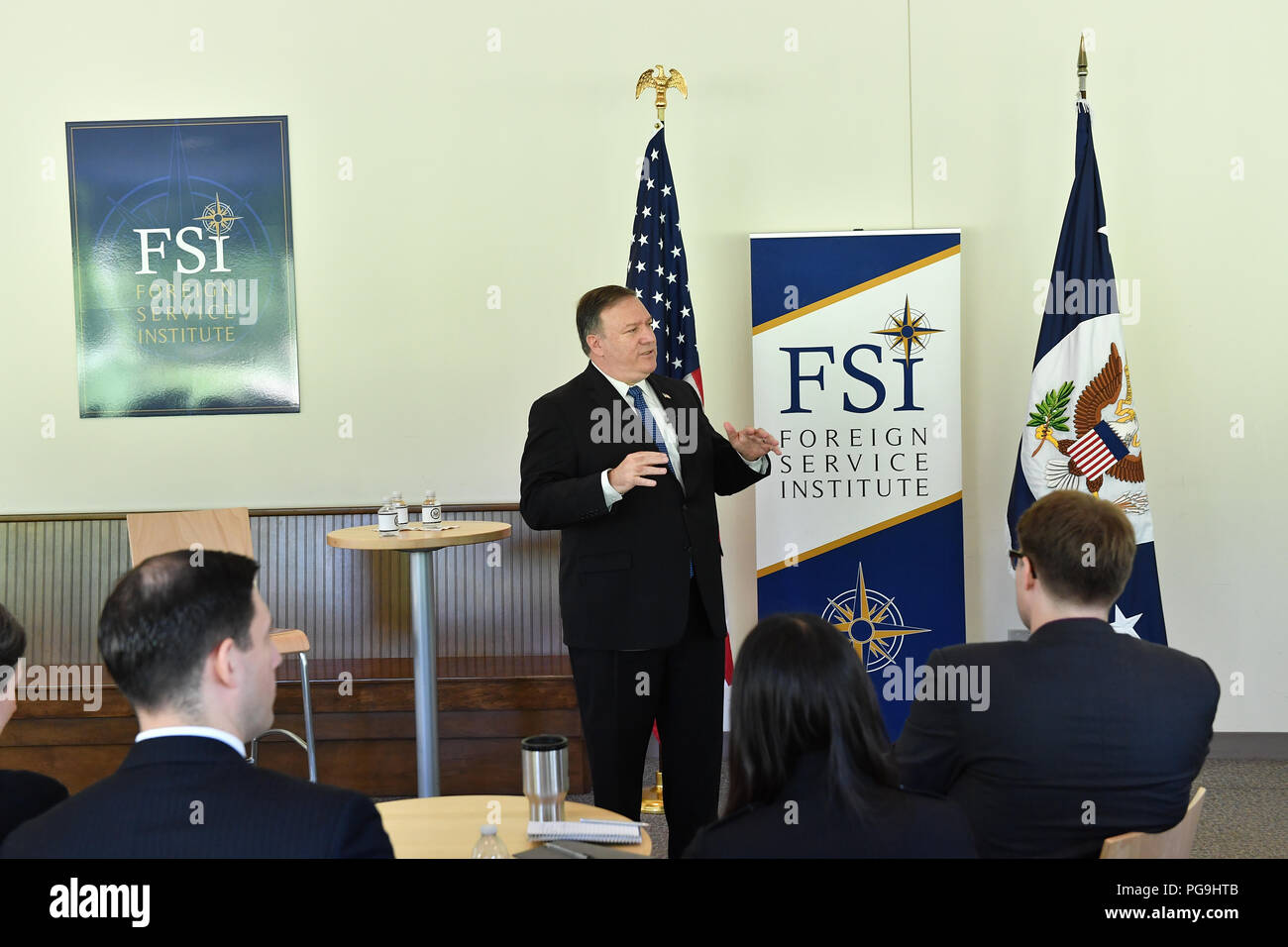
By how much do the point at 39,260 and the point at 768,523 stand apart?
3.55m

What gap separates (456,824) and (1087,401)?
3283 millimetres

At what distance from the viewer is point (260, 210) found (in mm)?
4930

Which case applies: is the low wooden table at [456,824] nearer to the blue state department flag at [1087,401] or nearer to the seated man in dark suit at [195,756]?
the seated man in dark suit at [195,756]

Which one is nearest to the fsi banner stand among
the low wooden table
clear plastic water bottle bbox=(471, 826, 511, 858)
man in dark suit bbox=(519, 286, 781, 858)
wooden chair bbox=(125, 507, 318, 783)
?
man in dark suit bbox=(519, 286, 781, 858)

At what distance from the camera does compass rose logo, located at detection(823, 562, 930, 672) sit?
4.58 meters

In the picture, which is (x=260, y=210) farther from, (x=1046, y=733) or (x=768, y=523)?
(x=1046, y=733)

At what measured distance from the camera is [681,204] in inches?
194

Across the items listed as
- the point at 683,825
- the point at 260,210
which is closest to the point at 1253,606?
the point at 683,825

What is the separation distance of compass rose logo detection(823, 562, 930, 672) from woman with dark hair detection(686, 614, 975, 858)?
126 inches

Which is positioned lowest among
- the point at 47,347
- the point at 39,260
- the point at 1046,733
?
the point at 1046,733

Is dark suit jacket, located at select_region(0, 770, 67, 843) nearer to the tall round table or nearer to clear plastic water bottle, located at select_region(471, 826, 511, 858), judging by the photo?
clear plastic water bottle, located at select_region(471, 826, 511, 858)
